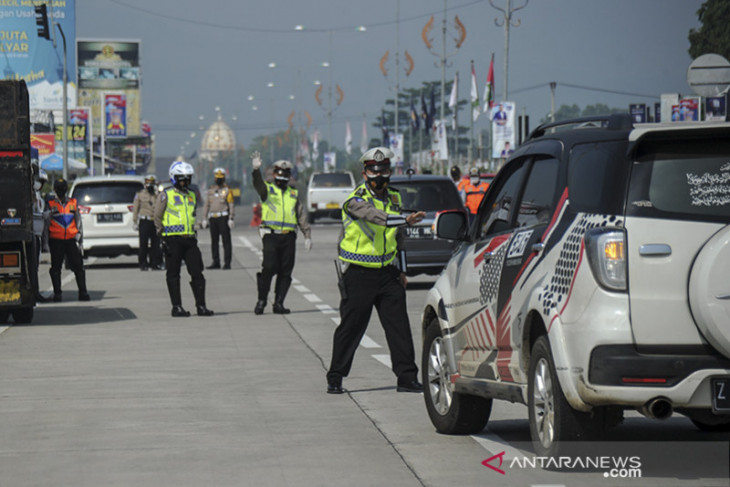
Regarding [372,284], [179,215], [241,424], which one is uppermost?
[179,215]

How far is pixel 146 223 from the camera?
30547 mm

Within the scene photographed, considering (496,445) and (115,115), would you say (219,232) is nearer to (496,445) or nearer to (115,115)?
(496,445)

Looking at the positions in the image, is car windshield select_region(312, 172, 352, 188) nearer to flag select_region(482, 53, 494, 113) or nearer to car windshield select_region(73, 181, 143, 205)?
flag select_region(482, 53, 494, 113)

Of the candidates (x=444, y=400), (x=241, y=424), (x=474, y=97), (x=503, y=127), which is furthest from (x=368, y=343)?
(x=474, y=97)

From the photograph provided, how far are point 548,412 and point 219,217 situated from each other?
2336cm

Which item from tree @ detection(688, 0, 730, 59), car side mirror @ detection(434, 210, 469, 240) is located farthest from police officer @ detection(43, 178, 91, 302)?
tree @ detection(688, 0, 730, 59)

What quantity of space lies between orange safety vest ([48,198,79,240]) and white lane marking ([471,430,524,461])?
14003 millimetres

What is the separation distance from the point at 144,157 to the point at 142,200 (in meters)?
111

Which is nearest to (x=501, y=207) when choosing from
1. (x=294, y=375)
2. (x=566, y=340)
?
(x=566, y=340)

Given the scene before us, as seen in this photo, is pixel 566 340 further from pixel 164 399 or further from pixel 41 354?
pixel 41 354

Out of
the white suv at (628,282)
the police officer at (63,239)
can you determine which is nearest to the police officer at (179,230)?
the police officer at (63,239)

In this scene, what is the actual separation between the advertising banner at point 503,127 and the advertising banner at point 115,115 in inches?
2045

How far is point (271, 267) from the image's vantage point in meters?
19.2

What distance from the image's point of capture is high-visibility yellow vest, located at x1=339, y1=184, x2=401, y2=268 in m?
11.3
